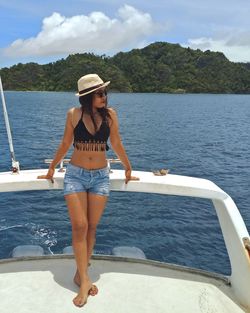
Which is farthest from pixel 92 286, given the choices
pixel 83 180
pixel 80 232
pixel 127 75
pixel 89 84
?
pixel 127 75

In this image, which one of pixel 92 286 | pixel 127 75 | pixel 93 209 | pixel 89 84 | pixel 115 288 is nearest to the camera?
pixel 89 84

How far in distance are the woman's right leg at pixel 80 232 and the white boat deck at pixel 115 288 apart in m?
0.11

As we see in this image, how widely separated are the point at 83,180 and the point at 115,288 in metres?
1.19

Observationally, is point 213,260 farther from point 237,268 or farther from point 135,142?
point 135,142

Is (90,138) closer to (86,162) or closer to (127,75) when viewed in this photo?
(86,162)

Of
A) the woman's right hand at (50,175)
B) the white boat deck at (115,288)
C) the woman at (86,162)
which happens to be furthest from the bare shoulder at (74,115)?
the white boat deck at (115,288)

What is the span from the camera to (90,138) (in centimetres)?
419

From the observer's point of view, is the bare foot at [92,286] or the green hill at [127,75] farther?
the green hill at [127,75]

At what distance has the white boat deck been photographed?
167 inches

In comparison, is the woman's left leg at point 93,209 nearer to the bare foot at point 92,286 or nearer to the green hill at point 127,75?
the bare foot at point 92,286

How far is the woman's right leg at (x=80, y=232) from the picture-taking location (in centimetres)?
421

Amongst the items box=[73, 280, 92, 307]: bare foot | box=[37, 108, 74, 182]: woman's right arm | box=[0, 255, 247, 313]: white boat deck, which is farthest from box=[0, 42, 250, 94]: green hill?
box=[73, 280, 92, 307]: bare foot

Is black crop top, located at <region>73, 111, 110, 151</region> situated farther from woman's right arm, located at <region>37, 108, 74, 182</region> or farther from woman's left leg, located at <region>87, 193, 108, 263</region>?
woman's left leg, located at <region>87, 193, 108, 263</region>

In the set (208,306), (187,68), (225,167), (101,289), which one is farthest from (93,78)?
(187,68)
